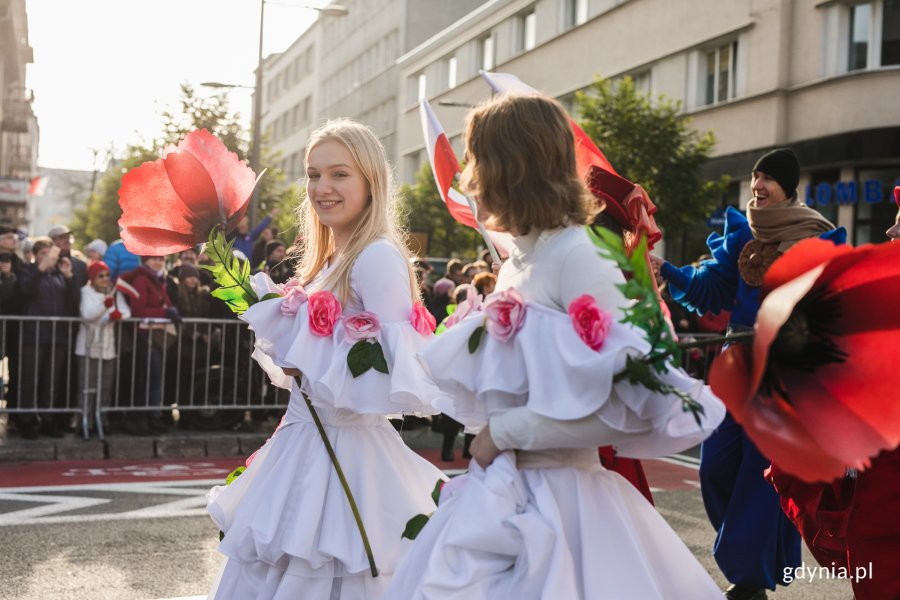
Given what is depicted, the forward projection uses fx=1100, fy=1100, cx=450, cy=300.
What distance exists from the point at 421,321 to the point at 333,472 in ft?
1.93

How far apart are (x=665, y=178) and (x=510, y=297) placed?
69.2ft

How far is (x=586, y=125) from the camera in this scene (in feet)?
79.0

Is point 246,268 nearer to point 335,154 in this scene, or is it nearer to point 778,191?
point 335,154

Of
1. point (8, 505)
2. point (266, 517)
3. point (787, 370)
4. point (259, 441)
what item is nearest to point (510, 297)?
point (787, 370)

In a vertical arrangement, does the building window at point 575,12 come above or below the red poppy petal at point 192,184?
above

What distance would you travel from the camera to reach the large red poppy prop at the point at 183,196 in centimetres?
409

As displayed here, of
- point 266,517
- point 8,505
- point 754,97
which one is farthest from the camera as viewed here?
point 754,97

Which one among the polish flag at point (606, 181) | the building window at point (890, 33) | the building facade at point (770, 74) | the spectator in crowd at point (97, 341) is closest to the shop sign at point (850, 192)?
the building facade at point (770, 74)

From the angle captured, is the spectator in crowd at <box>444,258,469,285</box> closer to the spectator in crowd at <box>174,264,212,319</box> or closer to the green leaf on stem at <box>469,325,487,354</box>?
the spectator in crowd at <box>174,264,212,319</box>

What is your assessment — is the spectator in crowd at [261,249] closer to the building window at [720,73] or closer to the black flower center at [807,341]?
the black flower center at [807,341]

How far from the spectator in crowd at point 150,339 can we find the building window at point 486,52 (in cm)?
3126

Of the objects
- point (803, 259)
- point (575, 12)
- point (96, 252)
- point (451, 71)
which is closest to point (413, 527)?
point (803, 259)

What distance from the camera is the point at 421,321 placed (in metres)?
3.77

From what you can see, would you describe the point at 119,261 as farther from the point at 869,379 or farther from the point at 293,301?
the point at 869,379
